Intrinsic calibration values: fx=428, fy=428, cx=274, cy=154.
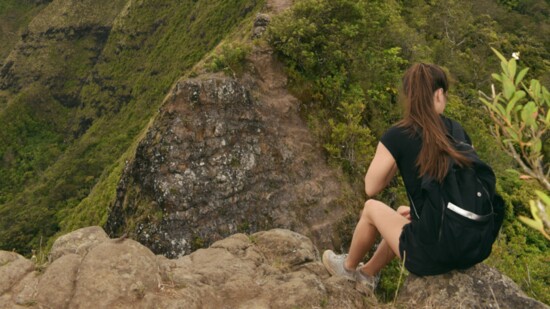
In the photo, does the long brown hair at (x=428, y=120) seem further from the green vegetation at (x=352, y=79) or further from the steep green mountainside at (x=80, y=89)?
the steep green mountainside at (x=80, y=89)

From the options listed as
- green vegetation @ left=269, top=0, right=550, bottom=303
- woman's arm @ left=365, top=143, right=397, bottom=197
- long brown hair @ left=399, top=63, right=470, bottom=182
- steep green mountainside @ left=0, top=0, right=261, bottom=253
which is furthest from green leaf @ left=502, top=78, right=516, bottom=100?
steep green mountainside @ left=0, top=0, right=261, bottom=253

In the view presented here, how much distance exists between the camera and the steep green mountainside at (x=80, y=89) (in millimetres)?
56781

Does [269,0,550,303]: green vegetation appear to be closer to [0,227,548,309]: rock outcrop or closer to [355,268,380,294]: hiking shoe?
[355,268,380,294]: hiking shoe

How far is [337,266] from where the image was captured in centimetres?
529

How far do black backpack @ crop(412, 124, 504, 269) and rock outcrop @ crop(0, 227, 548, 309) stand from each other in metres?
0.43

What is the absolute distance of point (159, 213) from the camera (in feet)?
38.9

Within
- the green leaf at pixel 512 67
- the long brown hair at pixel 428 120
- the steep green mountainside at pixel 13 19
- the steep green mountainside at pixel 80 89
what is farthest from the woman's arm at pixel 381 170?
the steep green mountainside at pixel 13 19

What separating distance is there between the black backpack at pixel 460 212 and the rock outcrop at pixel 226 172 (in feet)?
25.3

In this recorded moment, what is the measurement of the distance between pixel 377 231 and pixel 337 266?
2.43ft

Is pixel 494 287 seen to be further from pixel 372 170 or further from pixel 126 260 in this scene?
pixel 126 260

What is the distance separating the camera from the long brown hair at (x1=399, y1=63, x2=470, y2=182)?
3.83m

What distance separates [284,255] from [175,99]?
8014 millimetres

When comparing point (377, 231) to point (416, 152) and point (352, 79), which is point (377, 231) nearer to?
point (416, 152)

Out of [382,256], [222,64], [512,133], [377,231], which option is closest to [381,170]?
[377,231]
